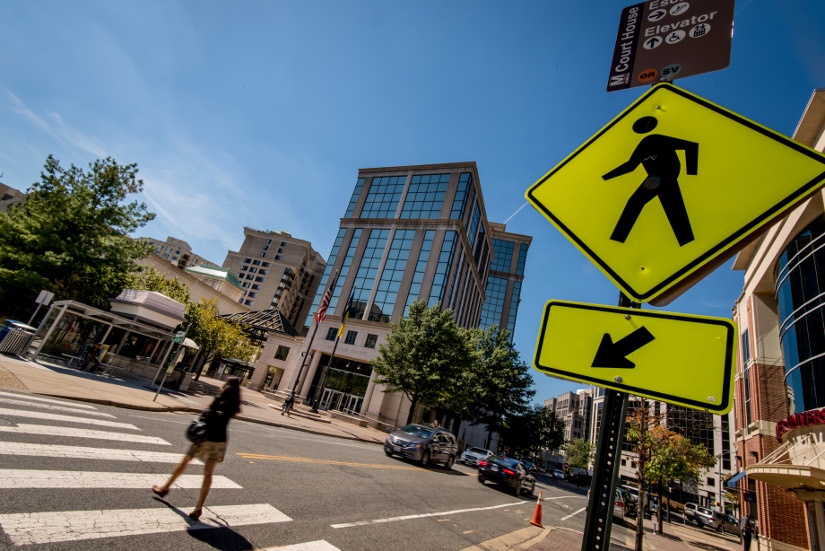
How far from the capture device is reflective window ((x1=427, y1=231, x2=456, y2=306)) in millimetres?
40875

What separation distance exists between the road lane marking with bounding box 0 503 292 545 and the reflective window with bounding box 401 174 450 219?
42022 millimetres

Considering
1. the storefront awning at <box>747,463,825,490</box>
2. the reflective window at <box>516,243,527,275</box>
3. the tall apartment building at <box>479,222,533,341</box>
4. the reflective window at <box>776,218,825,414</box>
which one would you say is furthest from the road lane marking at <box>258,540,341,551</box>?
the reflective window at <box>516,243,527,275</box>

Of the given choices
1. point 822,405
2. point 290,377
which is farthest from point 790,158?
point 290,377

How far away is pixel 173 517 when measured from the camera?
15.5ft

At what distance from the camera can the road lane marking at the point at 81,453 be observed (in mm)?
5590

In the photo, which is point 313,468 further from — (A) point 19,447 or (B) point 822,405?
(B) point 822,405

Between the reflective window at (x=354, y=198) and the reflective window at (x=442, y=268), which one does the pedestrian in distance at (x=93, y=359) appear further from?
the reflective window at (x=354, y=198)

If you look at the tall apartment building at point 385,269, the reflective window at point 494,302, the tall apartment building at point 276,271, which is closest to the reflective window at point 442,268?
the tall apartment building at point 385,269

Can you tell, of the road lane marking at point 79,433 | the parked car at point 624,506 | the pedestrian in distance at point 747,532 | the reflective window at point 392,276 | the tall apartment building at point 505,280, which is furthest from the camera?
the tall apartment building at point 505,280

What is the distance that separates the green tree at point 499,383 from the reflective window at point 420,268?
27.6 ft

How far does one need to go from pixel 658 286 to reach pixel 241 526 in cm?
572

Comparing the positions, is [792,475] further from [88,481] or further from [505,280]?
[505,280]

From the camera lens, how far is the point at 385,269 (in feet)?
145

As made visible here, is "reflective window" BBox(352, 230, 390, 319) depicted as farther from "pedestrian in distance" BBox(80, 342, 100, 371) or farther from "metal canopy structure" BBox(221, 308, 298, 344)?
"pedestrian in distance" BBox(80, 342, 100, 371)
